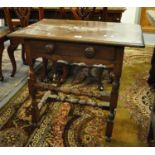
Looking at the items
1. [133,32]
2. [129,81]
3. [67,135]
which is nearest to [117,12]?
[129,81]

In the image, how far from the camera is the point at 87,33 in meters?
1.30

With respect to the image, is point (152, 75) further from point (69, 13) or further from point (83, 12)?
point (69, 13)

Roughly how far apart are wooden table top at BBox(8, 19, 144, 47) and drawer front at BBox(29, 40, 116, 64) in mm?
48

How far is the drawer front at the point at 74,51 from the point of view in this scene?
47.5 inches

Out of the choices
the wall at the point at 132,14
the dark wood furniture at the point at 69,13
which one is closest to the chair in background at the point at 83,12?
the dark wood furniture at the point at 69,13

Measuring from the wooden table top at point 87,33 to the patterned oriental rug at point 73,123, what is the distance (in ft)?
2.31

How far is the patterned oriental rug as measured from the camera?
146 centimetres

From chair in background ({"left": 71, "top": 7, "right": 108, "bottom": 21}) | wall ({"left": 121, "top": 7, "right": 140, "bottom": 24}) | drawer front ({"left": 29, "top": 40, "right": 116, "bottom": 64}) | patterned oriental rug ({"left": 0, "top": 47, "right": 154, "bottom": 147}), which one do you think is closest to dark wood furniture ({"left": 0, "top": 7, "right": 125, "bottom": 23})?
chair in background ({"left": 71, "top": 7, "right": 108, "bottom": 21})

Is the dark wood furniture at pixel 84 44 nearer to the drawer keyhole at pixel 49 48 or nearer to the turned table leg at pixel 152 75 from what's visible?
the drawer keyhole at pixel 49 48

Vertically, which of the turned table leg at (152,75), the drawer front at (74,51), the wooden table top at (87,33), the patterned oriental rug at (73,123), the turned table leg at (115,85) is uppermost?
the wooden table top at (87,33)

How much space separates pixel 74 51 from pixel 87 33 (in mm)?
151

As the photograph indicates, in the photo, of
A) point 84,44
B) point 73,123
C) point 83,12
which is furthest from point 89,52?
point 83,12
